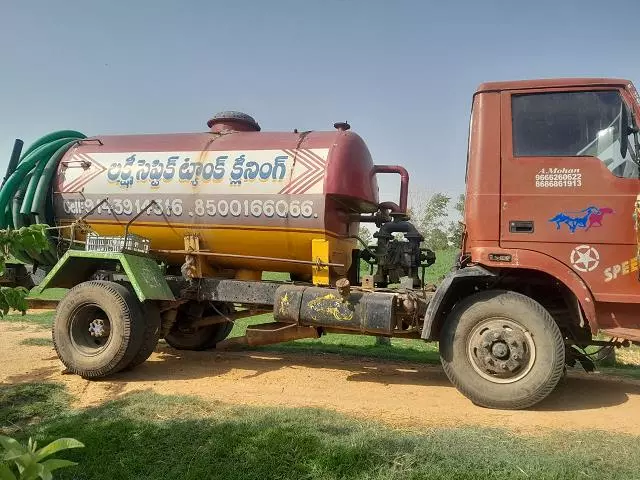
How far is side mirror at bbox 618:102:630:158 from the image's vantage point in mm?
4461

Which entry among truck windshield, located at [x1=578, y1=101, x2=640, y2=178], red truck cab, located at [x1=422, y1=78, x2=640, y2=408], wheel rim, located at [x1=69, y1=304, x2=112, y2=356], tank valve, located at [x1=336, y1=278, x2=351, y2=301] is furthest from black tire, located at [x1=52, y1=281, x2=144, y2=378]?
truck windshield, located at [x1=578, y1=101, x2=640, y2=178]

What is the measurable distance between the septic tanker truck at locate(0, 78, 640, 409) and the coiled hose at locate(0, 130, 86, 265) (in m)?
0.02

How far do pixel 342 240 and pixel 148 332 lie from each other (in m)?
2.56

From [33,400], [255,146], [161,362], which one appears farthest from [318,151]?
[33,400]

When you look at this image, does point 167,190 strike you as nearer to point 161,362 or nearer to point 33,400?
point 161,362

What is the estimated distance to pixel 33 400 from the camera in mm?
4738

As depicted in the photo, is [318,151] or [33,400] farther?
[318,151]

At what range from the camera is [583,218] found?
4.62 meters

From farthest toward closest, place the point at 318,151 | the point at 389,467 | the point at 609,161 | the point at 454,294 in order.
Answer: the point at 318,151 < the point at 454,294 < the point at 609,161 < the point at 389,467

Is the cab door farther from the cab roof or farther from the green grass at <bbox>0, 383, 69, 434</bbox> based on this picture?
the green grass at <bbox>0, 383, 69, 434</bbox>

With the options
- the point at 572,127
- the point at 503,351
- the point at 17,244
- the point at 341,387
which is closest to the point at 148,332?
the point at 341,387

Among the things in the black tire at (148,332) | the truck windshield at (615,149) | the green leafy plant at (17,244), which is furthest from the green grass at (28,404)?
the truck windshield at (615,149)

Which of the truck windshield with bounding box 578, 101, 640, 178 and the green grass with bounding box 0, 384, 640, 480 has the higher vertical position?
the truck windshield with bounding box 578, 101, 640, 178

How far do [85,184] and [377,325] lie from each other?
4272 millimetres
